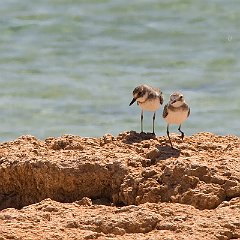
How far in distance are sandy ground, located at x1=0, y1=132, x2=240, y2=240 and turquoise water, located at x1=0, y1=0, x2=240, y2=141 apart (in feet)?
20.0

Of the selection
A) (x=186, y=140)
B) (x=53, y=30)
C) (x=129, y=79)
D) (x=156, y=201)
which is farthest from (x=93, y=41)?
(x=156, y=201)

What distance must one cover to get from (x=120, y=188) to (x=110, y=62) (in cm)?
1059

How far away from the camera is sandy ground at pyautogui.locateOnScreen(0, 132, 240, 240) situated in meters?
7.78

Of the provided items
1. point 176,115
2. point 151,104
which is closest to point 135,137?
point 176,115

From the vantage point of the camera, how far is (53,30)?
842 inches

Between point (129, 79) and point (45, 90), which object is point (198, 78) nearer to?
point (129, 79)

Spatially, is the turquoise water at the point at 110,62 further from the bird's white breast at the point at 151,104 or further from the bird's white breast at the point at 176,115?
the bird's white breast at the point at 176,115

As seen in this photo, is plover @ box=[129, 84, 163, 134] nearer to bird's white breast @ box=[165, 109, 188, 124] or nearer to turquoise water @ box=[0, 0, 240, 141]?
bird's white breast @ box=[165, 109, 188, 124]

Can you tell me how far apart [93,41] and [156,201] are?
40.3 feet

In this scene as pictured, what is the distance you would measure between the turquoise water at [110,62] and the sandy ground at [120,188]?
241 inches

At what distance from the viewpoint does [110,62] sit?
1912 cm

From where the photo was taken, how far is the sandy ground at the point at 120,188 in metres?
7.78

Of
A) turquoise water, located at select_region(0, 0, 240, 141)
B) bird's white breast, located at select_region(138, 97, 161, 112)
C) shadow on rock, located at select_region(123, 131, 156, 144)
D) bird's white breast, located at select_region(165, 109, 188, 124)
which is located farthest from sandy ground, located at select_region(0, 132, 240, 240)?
turquoise water, located at select_region(0, 0, 240, 141)

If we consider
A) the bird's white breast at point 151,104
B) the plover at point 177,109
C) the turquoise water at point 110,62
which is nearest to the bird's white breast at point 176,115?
the plover at point 177,109
